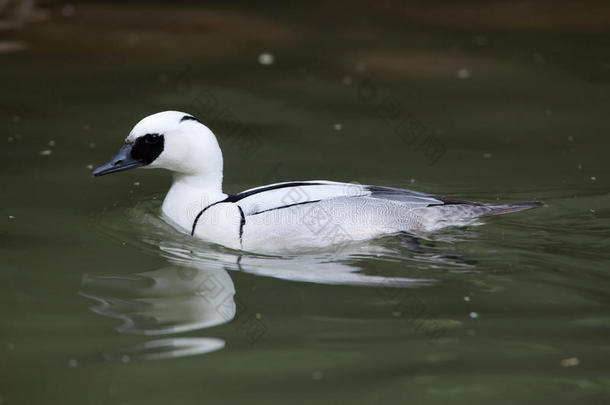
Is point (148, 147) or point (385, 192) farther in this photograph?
point (385, 192)

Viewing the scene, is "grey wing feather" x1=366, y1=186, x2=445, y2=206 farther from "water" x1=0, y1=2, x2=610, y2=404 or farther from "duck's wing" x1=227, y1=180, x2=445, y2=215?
"water" x1=0, y1=2, x2=610, y2=404

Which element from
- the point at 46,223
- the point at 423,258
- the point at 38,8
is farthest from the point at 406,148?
the point at 38,8

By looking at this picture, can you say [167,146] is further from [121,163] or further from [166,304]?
[166,304]

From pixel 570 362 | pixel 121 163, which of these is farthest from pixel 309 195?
pixel 570 362

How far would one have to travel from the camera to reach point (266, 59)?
12.2 m

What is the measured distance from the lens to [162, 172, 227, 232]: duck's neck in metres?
7.05

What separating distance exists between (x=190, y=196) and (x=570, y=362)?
10.3 feet

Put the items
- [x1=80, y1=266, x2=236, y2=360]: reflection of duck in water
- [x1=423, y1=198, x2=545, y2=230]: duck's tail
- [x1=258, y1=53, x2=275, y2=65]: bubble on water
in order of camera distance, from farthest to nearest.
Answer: [x1=258, y1=53, x2=275, y2=65]: bubble on water < [x1=423, y1=198, x2=545, y2=230]: duck's tail < [x1=80, y1=266, x2=236, y2=360]: reflection of duck in water

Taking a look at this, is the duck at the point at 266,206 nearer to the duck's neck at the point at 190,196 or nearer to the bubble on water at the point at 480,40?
the duck's neck at the point at 190,196

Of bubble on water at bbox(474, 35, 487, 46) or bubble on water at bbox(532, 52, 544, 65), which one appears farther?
bubble on water at bbox(474, 35, 487, 46)

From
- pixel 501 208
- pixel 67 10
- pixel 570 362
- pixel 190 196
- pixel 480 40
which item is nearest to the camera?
pixel 570 362

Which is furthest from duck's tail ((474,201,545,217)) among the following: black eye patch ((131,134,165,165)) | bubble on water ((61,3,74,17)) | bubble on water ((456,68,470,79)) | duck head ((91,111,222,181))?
bubble on water ((61,3,74,17))

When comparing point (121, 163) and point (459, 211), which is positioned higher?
point (121, 163)

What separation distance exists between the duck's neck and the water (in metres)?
0.16
